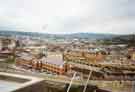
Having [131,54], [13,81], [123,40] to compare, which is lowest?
[13,81]

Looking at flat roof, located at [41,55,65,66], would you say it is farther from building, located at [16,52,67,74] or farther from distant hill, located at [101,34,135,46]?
distant hill, located at [101,34,135,46]

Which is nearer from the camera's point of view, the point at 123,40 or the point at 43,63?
the point at 123,40

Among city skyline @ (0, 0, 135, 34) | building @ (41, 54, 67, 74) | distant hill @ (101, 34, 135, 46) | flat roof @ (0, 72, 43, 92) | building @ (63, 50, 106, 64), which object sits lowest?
flat roof @ (0, 72, 43, 92)

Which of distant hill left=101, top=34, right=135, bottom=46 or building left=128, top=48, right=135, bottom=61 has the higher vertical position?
distant hill left=101, top=34, right=135, bottom=46

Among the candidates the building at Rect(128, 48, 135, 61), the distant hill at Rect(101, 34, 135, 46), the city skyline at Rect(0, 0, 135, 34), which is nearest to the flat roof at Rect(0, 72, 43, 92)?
the city skyline at Rect(0, 0, 135, 34)

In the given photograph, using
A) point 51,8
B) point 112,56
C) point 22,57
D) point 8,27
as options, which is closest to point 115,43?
point 112,56

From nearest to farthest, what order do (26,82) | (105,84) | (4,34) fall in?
1. (105,84)
2. (26,82)
3. (4,34)

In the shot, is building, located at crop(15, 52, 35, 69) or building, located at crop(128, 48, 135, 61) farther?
building, located at crop(15, 52, 35, 69)

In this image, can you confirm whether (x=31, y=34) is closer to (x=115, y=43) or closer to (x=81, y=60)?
(x=81, y=60)

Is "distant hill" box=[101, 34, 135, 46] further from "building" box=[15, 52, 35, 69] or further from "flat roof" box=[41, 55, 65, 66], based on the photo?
"building" box=[15, 52, 35, 69]

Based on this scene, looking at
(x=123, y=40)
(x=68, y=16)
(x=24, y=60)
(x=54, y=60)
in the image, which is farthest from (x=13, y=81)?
(x=123, y=40)

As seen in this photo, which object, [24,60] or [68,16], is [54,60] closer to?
[24,60]
